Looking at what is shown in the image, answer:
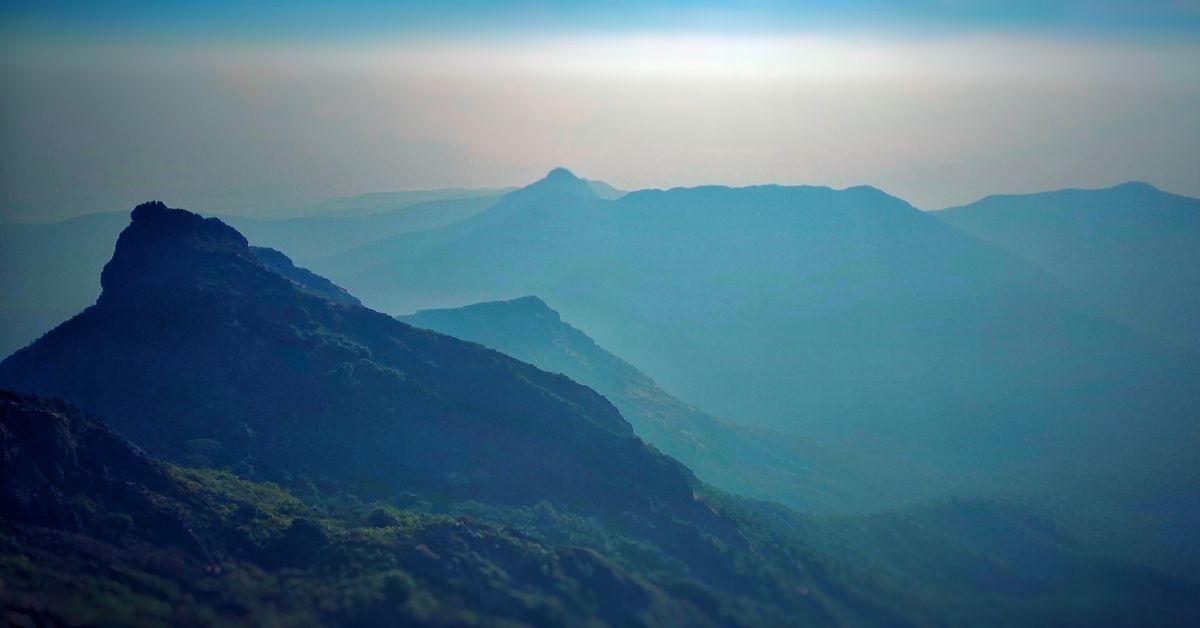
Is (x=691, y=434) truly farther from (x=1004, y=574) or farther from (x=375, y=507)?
(x=1004, y=574)

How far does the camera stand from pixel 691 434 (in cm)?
12488

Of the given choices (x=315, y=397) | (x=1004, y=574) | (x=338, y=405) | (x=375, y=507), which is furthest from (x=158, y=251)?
(x=1004, y=574)

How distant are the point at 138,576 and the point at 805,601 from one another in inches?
1411

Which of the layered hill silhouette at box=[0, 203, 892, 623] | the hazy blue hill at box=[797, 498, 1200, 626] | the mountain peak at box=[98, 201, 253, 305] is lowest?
the hazy blue hill at box=[797, 498, 1200, 626]

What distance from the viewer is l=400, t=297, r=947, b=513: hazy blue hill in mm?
115188

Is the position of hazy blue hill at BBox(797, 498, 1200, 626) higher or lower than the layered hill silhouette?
lower

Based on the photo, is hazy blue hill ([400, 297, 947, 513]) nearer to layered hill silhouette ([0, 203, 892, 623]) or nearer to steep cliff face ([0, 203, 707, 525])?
layered hill silhouette ([0, 203, 892, 623])

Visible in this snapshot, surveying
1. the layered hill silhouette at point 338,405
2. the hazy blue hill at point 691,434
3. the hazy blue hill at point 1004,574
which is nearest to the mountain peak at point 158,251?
the layered hill silhouette at point 338,405

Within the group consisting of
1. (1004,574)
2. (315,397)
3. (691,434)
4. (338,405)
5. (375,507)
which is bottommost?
(1004,574)

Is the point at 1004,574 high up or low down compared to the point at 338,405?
down

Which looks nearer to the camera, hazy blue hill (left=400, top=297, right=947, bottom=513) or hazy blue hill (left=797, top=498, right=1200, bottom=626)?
hazy blue hill (left=797, top=498, right=1200, bottom=626)

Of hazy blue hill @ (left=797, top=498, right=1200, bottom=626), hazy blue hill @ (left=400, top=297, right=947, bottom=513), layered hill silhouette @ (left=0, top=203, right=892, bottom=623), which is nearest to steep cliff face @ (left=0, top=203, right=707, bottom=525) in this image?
layered hill silhouette @ (left=0, top=203, right=892, bottom=623)

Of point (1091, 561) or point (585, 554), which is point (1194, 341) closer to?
point (1091, 561)

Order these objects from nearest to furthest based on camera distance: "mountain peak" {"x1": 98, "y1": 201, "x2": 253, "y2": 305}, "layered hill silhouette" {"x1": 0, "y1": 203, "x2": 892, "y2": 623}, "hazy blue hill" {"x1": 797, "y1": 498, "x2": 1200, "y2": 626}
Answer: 1. "hazy blue hill" {"x1": 797, "y1": 498, "x2": 1200, "y2": 626}
2. "layered hill silhouette" {"x1": 0, "y1": 203, "x2": 892, "y2": 623}
3. "mountain peak" {"x1": 98, "y1": 201, "x2": 253, "y2": 305}
